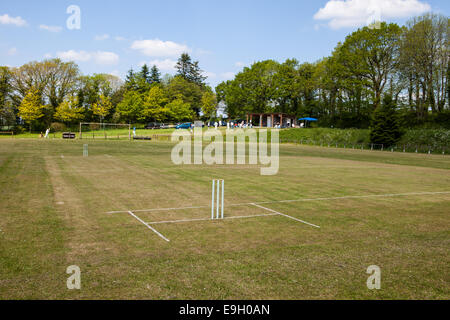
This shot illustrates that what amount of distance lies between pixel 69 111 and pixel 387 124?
66934mm

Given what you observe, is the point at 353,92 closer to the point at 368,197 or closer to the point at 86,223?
the point at 368,197

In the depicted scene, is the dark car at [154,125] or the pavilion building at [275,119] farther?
the dark car at [154,125]

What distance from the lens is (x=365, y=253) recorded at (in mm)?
8602

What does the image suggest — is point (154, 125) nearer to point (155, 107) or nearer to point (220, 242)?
point (155, 107)

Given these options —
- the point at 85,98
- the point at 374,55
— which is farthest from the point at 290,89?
the point at 85,98

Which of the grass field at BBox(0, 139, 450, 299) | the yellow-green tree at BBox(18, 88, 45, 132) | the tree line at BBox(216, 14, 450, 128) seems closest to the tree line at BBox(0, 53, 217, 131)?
the yellow-green tree at BBox(18, 88, 45, 132)

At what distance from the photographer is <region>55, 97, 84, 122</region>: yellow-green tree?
3127 inches

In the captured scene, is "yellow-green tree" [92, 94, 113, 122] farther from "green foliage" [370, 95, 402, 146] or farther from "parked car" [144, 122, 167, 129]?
"green foliage" [370, 95, 402, 146]

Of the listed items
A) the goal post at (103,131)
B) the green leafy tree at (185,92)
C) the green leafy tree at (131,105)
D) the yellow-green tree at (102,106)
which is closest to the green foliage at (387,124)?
the goal post at (103,131)

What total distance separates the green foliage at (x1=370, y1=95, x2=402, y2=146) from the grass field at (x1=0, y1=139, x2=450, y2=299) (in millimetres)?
37799

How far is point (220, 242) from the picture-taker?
364 inches

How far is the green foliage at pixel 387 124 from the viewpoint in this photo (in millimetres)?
52847

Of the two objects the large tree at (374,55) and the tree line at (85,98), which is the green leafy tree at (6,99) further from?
the large tree at (374,55)

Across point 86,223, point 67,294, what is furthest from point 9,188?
point 67,294
